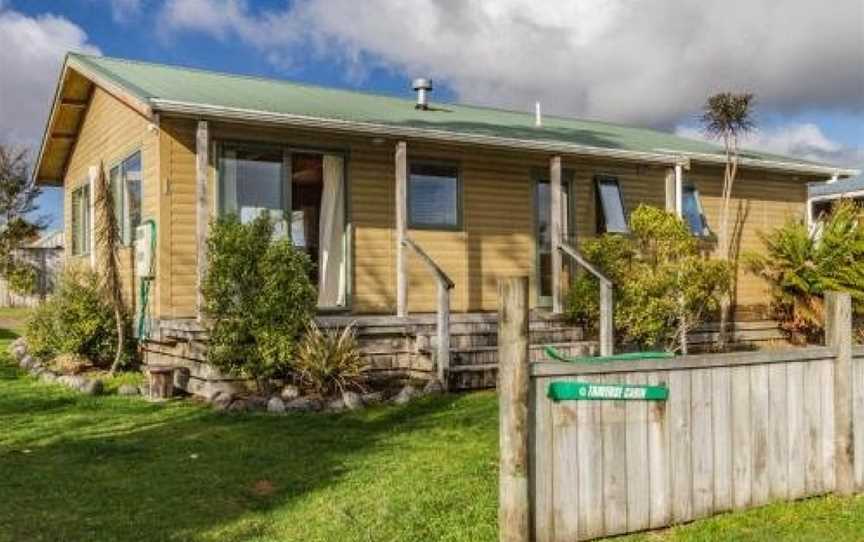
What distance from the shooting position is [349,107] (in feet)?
46.1

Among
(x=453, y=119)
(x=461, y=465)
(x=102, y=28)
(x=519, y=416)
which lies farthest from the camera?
(x=102, y=28)

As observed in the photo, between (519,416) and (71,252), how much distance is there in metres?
14.2

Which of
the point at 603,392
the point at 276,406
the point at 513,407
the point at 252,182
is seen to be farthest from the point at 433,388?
the point at 513,407

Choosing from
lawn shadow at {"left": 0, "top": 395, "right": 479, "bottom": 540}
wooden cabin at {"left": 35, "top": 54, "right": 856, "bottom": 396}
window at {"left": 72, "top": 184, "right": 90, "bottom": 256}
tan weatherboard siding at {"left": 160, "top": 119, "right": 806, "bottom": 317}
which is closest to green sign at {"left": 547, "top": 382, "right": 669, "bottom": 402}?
lawn shadow at {"left": 0, "top": 395, "right": 479, "bottom": 540}

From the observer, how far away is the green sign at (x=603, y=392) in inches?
196

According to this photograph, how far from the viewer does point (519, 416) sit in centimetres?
473

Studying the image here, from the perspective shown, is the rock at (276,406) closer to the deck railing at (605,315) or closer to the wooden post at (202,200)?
the wooden post at (202,200)

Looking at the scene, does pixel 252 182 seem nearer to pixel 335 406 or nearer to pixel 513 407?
pixel 335 406

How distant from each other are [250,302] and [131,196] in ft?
14.5

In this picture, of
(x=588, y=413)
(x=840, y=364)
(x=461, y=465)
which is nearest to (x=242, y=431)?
(x=461, y=465)

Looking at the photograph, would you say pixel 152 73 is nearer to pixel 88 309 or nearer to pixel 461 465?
pixel 88 309

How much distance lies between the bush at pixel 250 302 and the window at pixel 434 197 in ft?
11.6

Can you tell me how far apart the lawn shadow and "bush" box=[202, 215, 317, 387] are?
75 centimetres

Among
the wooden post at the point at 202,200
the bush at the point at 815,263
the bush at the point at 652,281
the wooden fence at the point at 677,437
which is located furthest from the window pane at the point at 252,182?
the bush at the point at 815,263
